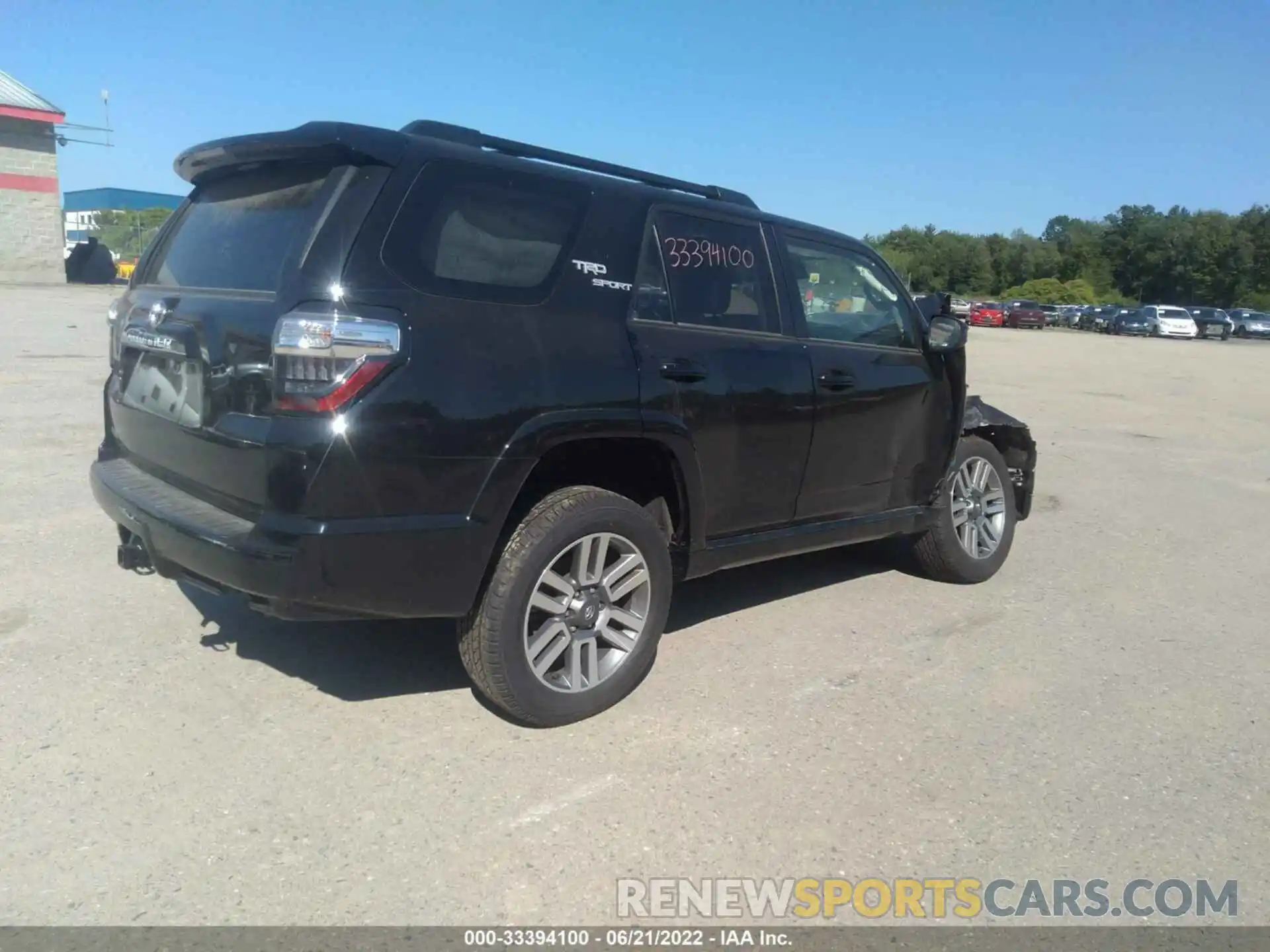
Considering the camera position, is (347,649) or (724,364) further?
(347,649)

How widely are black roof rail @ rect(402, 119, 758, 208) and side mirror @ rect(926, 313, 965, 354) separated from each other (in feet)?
4.04

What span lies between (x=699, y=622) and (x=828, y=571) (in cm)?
130

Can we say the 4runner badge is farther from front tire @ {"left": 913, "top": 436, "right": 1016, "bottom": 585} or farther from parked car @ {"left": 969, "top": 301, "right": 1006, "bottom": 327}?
parked car @ {"left": 969, "top": 301, "right": 1006, "bottom": 327}

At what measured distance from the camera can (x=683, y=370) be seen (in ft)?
12.5

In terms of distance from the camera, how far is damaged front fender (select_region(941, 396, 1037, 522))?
5789 millimetres

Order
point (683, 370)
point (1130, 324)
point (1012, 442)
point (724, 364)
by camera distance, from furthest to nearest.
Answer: point (1130, 324) → point (1012, 442) → point (724, 364) → point (683, 370)

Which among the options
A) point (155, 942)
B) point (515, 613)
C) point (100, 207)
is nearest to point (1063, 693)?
point (515, 613)

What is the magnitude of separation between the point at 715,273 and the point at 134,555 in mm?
2422

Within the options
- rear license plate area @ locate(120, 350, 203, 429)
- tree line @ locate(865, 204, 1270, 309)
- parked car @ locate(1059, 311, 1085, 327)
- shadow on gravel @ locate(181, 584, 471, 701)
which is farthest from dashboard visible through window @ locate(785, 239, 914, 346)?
tree line @ locate(865, 204, 1270, 309)

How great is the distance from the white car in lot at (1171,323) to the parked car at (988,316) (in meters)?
8.21

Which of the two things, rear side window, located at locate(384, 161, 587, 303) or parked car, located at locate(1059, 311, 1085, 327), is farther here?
parked car, located at locate(1059, 311, 1085, 327)

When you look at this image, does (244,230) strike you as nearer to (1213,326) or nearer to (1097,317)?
(1213,326)

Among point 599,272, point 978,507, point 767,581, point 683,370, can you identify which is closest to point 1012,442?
point 978,507

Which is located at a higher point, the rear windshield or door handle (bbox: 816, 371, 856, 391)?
the rear windshield
